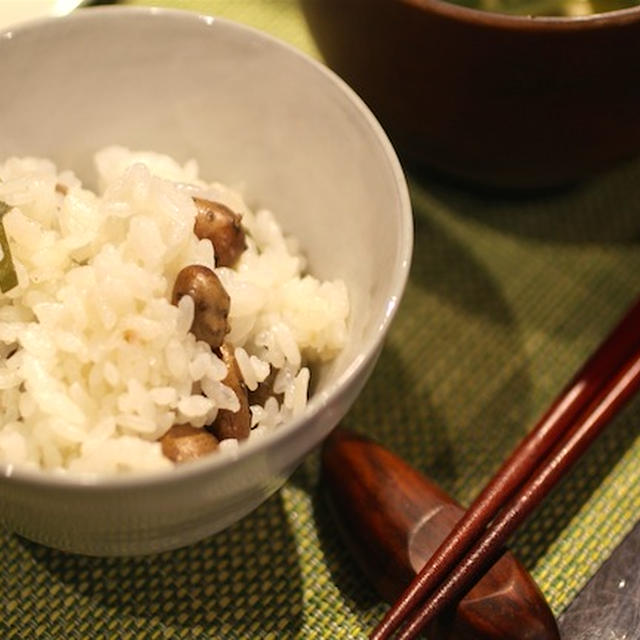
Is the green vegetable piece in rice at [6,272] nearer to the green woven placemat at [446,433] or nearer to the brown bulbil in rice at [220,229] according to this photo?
the brown bulbil in rice at [220,229]

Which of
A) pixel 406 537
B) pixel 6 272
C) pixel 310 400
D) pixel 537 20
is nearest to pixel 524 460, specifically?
pixel 406 537

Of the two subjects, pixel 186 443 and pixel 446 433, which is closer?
pixel 186 443

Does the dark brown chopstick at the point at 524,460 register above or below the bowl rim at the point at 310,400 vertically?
below

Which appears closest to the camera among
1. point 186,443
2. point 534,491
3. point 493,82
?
point 186,443

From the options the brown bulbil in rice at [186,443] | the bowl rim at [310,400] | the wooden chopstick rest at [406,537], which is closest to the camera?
the bowl rim at [310,400]

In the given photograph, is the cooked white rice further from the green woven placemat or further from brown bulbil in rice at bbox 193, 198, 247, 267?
the green woven placemat

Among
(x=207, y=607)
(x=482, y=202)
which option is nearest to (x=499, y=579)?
(x=207, y=607)

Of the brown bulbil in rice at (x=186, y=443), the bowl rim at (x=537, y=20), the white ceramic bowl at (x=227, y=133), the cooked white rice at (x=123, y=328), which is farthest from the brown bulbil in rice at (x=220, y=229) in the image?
the bowl rim at (x=537, y=20)

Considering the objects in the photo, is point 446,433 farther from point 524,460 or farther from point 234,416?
point 234,416
